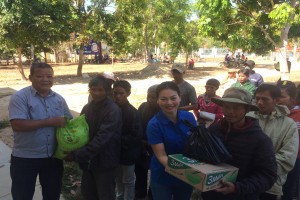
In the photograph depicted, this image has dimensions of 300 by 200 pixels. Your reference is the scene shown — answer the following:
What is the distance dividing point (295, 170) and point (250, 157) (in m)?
1.25

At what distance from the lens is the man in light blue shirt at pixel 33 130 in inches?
100

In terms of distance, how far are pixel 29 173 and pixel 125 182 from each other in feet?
3.86

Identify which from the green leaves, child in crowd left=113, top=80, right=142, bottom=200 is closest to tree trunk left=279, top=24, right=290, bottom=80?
the green leaves

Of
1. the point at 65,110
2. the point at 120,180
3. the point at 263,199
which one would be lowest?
the point at 120,180

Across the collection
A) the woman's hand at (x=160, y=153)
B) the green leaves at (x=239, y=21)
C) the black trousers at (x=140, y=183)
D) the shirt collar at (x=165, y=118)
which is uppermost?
the green leaves at (x=239, y=21)

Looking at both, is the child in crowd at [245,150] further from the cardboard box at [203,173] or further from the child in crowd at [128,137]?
the child in crowd at [128,137]

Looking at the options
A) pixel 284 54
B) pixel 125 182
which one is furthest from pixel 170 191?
pixel 284 54

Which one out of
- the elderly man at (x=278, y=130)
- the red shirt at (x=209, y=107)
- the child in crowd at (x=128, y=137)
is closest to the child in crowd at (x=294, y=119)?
the elderly man at (x=278, y=130)

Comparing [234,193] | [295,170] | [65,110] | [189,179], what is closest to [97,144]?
[65,110]

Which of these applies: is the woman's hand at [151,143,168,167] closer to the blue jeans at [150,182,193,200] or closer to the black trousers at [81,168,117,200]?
the blue jeans at [150,182,193,200]

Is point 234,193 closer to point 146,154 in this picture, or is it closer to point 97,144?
point 97,144

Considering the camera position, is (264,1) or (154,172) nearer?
(154,172)

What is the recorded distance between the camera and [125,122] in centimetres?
324

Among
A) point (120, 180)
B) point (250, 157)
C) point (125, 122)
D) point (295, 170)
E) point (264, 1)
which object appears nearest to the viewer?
point (250, 157)
